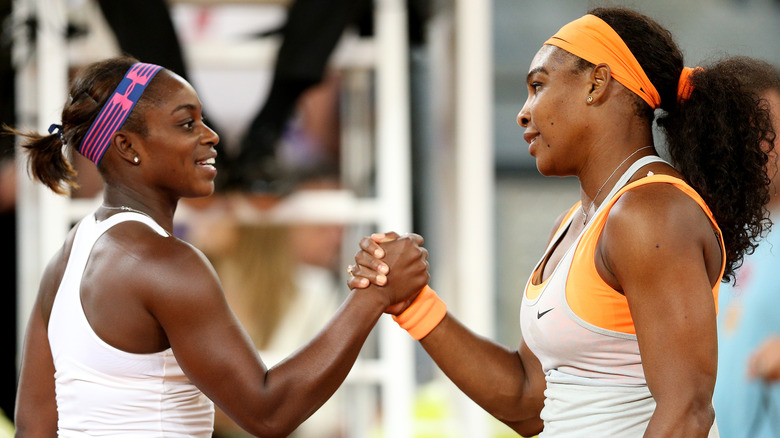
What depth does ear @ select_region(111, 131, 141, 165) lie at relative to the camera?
6.48 feet

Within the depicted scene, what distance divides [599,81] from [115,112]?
105cm

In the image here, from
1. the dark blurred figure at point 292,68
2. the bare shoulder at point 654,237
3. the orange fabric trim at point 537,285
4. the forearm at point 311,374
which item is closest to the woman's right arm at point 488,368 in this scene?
the forearm at point 311,374

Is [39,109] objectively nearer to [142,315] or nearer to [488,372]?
[142,315]

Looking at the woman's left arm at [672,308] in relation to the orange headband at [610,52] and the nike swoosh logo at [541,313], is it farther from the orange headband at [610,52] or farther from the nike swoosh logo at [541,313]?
the orange headband at [610,52]

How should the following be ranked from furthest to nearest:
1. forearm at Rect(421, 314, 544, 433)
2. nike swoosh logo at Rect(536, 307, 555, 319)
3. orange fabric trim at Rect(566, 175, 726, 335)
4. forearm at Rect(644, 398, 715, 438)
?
forearm at Rect(421, 314, 544, 433) → nike swoosh logo at Rect(536, 307, 555, 319) → orange fabric trim at Rect(566, 175, 726, 335) → forearm at Rect(644, 398, 715, 438)

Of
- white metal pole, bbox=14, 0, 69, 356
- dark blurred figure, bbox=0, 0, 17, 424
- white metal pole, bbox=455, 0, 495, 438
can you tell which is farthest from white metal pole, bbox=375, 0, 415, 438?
dark blurred figure, bbox=0, 0, 17, 424

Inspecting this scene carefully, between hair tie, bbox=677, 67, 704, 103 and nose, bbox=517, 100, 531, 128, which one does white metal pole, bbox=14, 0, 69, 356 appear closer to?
nose, bbox=517, 100, 531, 128

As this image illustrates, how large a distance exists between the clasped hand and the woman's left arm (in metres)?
0.75

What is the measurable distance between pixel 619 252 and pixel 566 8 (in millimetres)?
4118

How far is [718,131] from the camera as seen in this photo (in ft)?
5.82

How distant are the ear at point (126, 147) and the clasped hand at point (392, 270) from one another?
61 cm

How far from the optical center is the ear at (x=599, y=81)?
1841 mm

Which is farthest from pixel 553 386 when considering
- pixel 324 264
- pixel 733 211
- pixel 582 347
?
pixel 324 264

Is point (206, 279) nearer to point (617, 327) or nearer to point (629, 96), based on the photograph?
point (617, 327)
